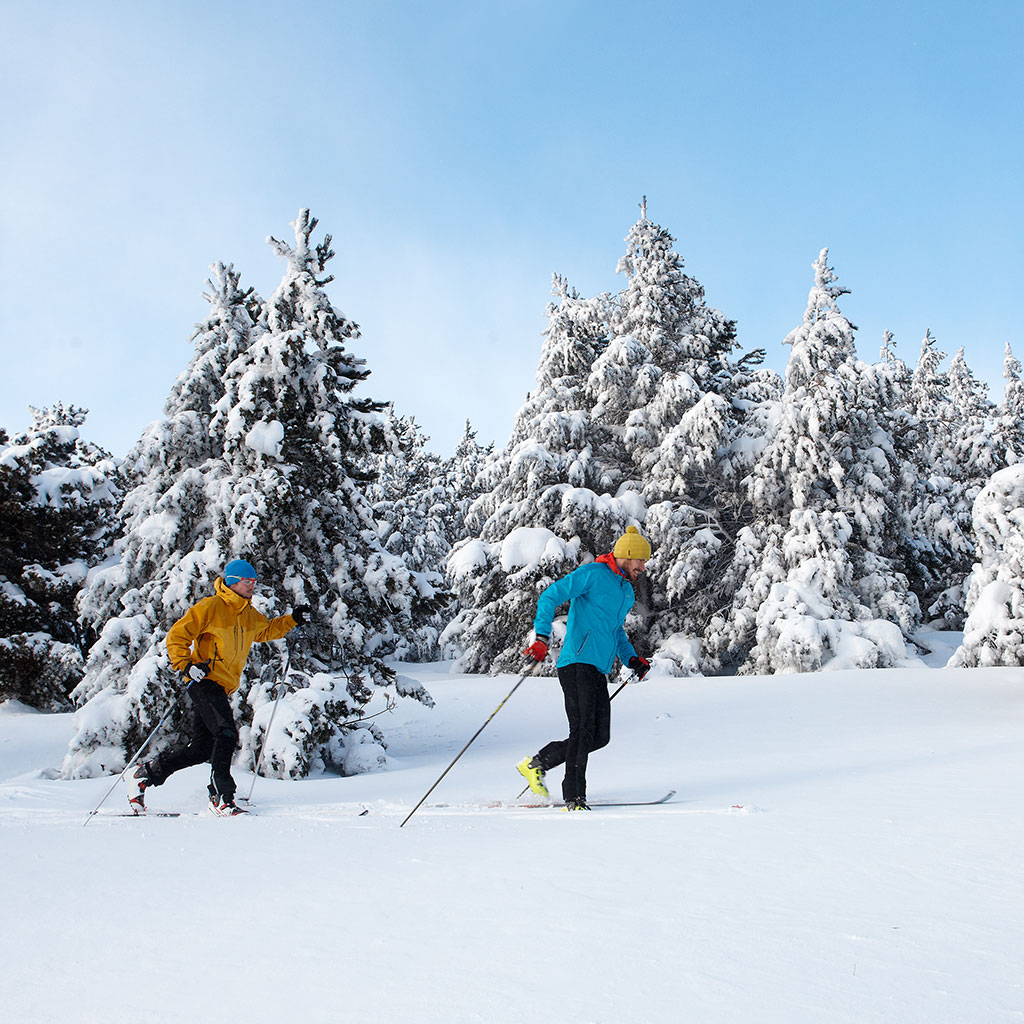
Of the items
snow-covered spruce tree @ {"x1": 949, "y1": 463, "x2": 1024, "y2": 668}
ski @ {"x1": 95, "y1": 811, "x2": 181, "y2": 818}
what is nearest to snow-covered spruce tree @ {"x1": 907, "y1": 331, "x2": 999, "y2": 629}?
snow-covered spruce tree @ {"x1": 949, "y1": 463, "x2": 1024, "y2": 668}

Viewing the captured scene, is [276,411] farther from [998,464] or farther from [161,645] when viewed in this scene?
[998,464]

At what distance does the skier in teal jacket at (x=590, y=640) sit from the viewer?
6.04 metres

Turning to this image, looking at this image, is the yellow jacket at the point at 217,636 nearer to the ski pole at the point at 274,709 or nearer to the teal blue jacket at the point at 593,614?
the ski pole at the point at 274,709

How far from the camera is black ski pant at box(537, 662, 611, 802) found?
5828mm

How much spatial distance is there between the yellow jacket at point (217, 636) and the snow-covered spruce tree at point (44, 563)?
11665 millimetres

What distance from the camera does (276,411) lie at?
36.1ft

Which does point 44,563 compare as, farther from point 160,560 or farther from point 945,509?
point 945,509

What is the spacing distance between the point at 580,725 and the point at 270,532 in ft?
20.4

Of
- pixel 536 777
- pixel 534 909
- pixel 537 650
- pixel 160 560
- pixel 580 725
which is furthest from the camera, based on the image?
pixel 160 560

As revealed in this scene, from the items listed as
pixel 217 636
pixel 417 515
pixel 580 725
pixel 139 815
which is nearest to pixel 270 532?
pixel 217 636

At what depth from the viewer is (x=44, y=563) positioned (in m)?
18.4

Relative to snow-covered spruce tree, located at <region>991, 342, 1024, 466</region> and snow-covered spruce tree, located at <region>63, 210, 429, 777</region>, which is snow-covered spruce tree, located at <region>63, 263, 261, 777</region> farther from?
snow-covered spruce tree, located at <region>991, 342, 1024, 466</region>

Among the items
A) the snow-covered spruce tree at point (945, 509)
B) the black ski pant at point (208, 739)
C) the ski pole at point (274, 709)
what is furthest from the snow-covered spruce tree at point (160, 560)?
the snow-covered spruce tree at point (945, 509)

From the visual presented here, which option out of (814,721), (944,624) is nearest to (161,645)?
(814,721)
